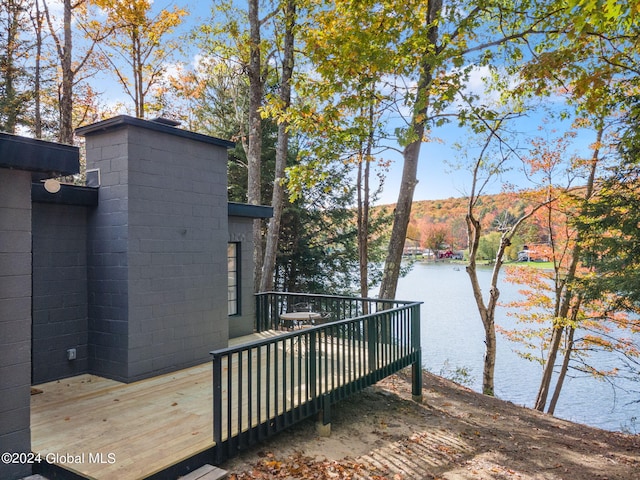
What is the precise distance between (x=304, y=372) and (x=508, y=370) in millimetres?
11251

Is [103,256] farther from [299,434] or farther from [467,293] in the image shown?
[467,293]

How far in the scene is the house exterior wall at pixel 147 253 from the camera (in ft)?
15.1

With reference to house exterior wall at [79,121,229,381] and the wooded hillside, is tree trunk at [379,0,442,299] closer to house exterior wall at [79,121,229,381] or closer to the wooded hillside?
A: house exterior wall at [79,121,229,381]

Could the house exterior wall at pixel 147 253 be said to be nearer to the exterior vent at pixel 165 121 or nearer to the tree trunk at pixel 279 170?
the exterior vent at pixel 165 121

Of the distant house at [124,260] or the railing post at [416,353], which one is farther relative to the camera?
the railing post at [416,353]

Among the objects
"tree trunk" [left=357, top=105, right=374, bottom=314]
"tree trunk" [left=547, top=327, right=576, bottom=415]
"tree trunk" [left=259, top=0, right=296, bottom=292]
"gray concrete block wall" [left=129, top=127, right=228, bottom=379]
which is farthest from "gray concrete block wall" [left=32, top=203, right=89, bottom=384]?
"tree trunk" [left=547, top=327, right=576, bottom=415]

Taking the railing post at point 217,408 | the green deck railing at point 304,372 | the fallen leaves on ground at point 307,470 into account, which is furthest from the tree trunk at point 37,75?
the fallen leaves on ground at point 307,470

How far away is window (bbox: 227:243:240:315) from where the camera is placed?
6887mm

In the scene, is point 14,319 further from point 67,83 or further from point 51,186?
point 67,83

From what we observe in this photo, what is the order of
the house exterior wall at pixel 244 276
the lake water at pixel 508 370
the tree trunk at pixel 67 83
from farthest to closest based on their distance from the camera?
the lake water at pixel 508 370 < the tree trunk at pixel 67 83 < the house exterior wall at pixel 244 276

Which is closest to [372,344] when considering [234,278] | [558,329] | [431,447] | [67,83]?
[431,447]

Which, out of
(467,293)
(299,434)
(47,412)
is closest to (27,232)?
(47,412)

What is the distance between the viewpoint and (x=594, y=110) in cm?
698

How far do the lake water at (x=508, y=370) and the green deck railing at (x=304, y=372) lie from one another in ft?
20.6
